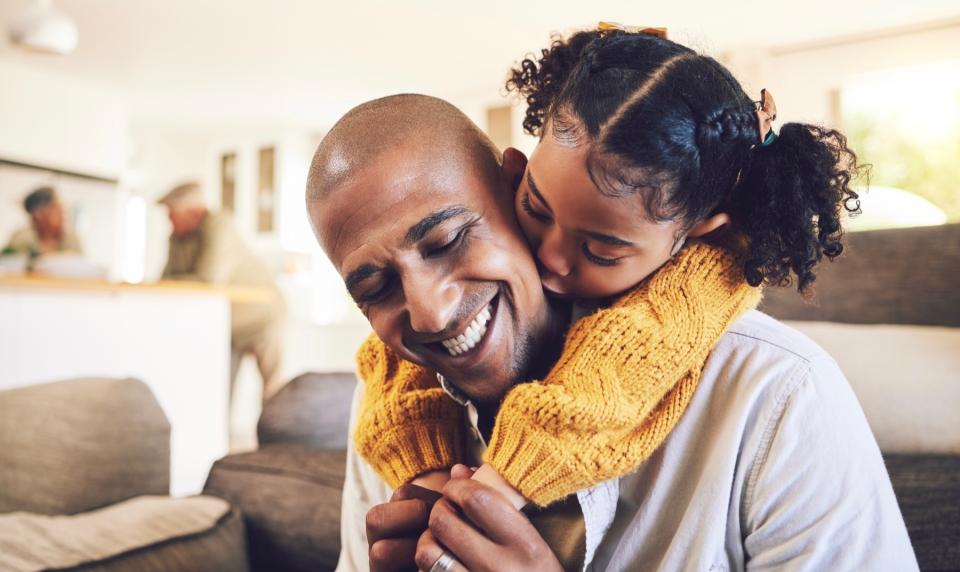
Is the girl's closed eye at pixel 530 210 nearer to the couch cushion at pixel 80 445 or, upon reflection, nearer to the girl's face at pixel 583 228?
the girl's face at pixel 583 228

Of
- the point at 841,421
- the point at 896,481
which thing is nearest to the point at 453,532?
the point at 841,421

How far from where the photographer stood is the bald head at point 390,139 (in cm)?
101

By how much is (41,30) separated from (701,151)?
4.67 metres

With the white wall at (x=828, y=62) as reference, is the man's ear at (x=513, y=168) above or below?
below

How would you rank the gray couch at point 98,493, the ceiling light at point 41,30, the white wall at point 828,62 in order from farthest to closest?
the white wall at point 828,62, the ceiling light at point 41,30, the gray couch at point 98,493

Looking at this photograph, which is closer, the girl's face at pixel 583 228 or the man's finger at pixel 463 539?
the man's finger at pixel 463 539

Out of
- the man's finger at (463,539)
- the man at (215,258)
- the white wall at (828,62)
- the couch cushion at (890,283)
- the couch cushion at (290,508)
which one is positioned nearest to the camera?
the man's finger at (463,539)

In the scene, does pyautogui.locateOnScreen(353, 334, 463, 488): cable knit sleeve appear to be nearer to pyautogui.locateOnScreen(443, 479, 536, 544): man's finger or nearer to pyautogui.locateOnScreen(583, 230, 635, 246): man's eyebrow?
pyautogui.locateOnScreen(443, 479, 536, 544): man's finger

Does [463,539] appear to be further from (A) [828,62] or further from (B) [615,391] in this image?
(A) [828,62]

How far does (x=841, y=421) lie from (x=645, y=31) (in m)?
0.58

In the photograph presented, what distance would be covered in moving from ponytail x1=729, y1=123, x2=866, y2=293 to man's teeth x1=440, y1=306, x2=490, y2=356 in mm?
352

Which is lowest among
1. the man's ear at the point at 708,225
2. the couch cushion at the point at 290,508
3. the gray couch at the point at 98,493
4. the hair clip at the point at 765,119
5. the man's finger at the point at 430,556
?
the couch cushion at the point at 290,508

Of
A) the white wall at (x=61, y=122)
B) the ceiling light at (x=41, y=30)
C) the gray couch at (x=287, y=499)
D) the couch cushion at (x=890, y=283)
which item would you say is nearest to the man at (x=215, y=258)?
the ceiling light at (x=41, y=30)

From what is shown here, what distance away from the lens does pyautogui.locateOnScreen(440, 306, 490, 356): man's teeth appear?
100 centimetres
